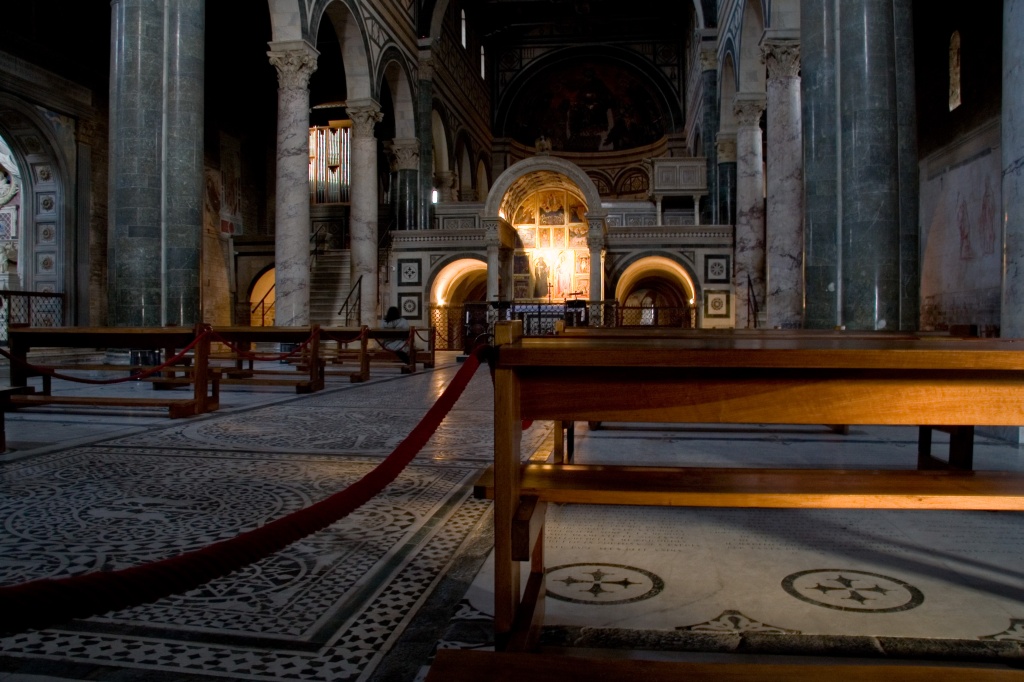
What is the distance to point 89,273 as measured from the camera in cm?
1720

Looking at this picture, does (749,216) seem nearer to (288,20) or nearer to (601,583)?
(288,20)

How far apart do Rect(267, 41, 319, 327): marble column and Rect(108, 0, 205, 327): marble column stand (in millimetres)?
4133

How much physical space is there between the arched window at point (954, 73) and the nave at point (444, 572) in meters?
13.0

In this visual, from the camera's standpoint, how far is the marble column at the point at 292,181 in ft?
47.9

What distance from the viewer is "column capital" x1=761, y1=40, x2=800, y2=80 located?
1334cm

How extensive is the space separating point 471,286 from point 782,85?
1401 centimetres

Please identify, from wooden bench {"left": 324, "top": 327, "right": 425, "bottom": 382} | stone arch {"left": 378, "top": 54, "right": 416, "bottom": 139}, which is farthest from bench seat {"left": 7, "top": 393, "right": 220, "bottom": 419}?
stone arch {"left": 378, "top": 54, "right": 416, "bottom": 139}

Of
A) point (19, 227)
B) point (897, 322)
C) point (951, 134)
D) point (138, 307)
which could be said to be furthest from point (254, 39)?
point (897, 322)

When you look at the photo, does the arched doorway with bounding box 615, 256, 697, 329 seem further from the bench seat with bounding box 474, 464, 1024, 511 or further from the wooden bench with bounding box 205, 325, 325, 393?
the bench seat with bounding box 474, 464, 1024, 511

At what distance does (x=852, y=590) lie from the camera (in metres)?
2.37

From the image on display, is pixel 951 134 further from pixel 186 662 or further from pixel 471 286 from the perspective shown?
pixel 186 662

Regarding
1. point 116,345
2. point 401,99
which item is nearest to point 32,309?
point 116,345

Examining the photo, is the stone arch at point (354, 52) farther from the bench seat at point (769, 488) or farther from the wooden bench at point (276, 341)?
the bench seat at point (769, 488)

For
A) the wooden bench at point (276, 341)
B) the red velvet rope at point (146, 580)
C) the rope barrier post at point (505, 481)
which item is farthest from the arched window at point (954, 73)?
the red velvet rope at point (146, 580)
